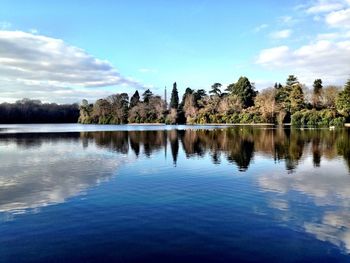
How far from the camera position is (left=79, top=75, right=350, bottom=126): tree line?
247 ft

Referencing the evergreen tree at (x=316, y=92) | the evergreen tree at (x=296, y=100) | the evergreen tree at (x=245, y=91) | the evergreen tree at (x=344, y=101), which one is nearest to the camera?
the evergreen tree at (x=344, y=101)

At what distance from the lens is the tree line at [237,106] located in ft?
247

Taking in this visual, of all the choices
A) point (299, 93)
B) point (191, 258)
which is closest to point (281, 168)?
point (191, 258)

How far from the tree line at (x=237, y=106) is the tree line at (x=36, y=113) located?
1393 cm

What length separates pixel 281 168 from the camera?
19188 millimetres

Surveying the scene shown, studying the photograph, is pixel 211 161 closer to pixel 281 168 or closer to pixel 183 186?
pixel 281 168

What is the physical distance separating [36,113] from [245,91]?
8076cm

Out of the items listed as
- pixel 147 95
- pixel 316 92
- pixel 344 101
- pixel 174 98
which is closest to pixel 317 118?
pixel 344 101

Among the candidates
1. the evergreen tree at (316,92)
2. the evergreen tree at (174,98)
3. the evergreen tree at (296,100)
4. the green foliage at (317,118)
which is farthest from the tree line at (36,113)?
the green foliage at (317,118)

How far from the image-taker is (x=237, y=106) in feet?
313

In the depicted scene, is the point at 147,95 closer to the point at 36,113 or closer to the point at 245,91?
the point at 245,91

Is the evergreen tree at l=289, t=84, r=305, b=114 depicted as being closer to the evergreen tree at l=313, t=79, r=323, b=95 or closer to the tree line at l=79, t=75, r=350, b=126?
the tree line at l=79, t=75, r=350, b=126

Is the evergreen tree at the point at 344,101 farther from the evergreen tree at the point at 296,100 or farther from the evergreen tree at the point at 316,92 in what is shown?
the evergreen tree at the point at 316,92

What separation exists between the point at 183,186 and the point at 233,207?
375 cm
